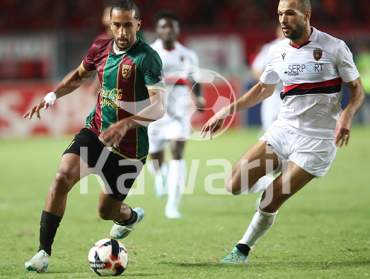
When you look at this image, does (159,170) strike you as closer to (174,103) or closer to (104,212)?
(174,103)

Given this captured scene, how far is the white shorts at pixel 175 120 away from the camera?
1264cm

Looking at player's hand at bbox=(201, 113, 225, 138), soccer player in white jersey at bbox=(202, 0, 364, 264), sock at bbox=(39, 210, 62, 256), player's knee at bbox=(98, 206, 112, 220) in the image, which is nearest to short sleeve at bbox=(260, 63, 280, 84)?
soccer player in white jersey at bbox=(202, 0, 364, 264)

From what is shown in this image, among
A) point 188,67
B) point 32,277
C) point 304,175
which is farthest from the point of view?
point 188,67

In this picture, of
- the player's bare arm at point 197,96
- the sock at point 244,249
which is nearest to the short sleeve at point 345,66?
the sock at point 244,249

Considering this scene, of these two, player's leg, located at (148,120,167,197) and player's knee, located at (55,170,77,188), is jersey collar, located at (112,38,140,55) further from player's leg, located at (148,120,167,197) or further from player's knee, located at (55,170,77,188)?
player's leg, located at (148,120,167,197)

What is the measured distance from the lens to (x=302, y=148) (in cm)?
796

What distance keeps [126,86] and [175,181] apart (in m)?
4.07

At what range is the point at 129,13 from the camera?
7699 mm

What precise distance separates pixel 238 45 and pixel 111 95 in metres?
19.2

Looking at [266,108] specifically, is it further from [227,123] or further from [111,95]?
[227,123]

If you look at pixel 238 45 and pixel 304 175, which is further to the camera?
pixel 238 45

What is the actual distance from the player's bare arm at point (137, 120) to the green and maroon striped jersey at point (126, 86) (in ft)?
0.45

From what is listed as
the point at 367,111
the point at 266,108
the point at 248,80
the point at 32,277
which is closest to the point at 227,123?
the point at 248,80

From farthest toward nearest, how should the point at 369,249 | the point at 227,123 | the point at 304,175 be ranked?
the point at 227,123
the point at 369,249
the point at 304,175
